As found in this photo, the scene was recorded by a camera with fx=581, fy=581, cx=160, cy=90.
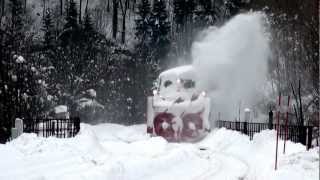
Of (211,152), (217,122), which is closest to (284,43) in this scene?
(217,122)

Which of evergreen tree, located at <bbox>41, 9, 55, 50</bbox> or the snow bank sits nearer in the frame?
the snow bank

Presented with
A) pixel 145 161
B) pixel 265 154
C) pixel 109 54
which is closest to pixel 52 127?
pixel 145 161

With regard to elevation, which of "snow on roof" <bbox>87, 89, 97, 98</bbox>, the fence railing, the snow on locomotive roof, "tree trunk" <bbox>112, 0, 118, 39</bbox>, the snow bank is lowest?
the snow bank

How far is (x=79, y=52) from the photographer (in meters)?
48.9

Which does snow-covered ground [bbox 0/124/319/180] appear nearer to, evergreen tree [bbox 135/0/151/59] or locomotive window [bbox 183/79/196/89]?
locomotive window [bbox 183/79/196/89]

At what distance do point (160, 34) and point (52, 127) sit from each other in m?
42.1

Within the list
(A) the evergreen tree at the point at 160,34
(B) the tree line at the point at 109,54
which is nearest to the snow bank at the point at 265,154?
(B) the tree line at the point at 109,54

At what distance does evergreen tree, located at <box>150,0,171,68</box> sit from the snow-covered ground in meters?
38.2

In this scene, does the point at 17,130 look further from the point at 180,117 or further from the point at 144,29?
the point at 144,29

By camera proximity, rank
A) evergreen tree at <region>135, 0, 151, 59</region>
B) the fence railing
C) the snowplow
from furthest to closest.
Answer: evergreen tree at <region>135, 0, 151, 59</region> → the snowplow → the fence railing

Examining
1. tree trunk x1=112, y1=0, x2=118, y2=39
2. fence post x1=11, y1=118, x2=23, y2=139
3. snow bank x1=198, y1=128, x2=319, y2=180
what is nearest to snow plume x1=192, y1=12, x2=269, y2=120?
snow bank x1=198, y1=128, x2=319, y2=180

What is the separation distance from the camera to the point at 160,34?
6488cm

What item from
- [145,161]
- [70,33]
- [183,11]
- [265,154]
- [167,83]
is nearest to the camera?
[145,161]

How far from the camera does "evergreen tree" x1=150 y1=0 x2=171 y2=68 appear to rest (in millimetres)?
61219
